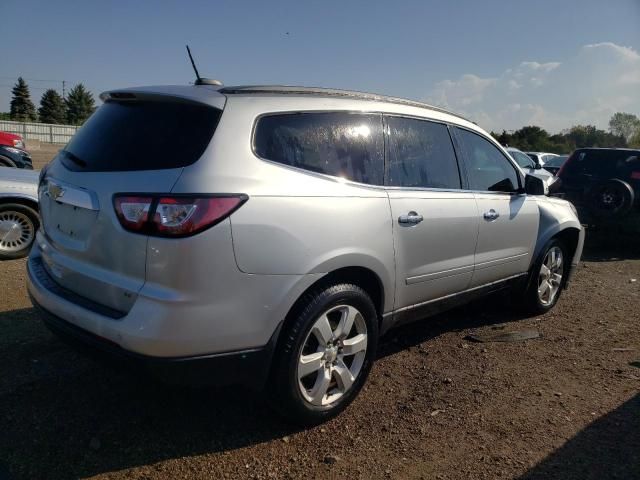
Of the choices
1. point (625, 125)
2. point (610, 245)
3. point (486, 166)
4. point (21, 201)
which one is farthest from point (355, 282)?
point (625, 125)

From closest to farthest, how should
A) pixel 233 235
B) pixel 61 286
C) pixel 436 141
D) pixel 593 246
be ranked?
pixel 233 235 → pixel 61 286 → pixel 436 141 → pixel 593 246

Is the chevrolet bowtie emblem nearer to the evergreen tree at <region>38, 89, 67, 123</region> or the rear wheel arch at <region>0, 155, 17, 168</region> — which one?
the rear wheel arch at <region>0, 155, 17, 168</region>

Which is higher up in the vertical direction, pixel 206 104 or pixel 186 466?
pixel 206 104

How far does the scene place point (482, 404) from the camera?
3.37 m

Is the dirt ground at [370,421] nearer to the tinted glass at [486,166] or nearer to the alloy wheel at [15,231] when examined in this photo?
the tinted glass at [486,166]

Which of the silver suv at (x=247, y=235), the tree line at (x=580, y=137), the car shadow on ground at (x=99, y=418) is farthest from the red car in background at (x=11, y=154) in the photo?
the tree line at (x=580, y=137)

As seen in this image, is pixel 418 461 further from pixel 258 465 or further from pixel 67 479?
pixel 67 479

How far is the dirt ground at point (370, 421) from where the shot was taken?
265cm

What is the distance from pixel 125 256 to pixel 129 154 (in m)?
0.54

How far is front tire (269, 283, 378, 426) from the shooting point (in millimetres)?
2711

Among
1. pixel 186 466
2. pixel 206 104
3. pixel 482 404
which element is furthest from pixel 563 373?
pixel 206 104

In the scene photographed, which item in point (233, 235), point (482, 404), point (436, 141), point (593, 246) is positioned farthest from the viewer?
point (593, 246)

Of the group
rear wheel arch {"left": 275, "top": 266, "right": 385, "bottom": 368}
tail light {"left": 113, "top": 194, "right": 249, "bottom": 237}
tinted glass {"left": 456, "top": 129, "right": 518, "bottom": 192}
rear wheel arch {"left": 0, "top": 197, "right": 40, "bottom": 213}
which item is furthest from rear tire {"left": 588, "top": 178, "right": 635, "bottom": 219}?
rear wheel arch {"left": 0, "top": 197, "right": 40, "bottom": 213}

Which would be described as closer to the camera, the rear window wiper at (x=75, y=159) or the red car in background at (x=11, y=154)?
the rear window wiper at (x=75, y=159)
